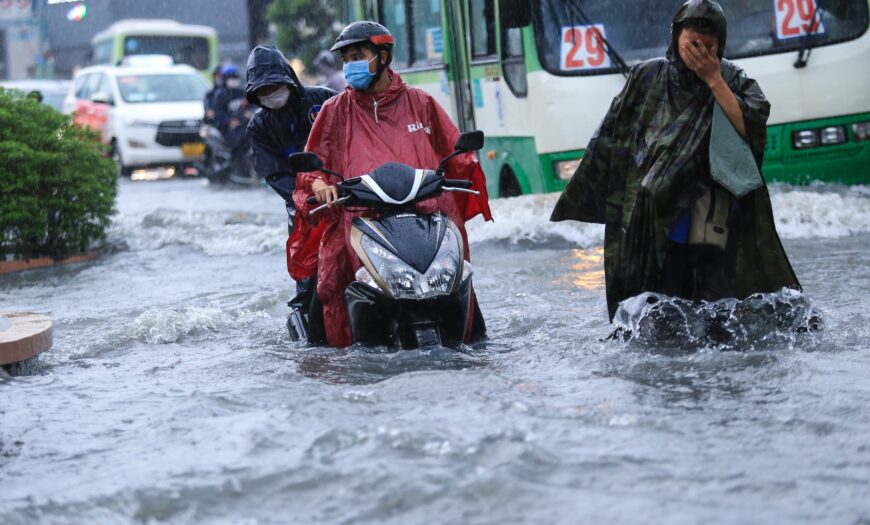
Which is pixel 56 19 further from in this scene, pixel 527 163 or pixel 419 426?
pixel 419 426

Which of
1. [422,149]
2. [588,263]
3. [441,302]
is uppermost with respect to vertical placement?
[422,149]

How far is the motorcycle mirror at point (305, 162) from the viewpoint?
5.70 metres

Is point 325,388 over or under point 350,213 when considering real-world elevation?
under

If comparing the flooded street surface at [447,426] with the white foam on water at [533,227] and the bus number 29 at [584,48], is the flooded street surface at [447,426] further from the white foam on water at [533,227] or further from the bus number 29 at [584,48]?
the bus number 29 at [584,48]

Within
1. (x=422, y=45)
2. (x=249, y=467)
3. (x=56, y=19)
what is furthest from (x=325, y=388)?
(x=56, y=19)

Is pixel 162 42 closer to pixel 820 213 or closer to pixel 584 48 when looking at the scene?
pixel 584 48

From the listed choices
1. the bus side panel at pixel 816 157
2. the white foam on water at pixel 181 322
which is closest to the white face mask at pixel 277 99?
the white foam on water at pixel 181 322

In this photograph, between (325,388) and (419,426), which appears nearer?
(419,426)

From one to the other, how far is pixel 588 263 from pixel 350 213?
13.2 ft

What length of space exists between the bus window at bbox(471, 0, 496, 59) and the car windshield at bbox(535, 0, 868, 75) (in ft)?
3.37

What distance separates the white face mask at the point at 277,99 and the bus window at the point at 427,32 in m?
6.63

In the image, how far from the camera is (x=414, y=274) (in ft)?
18.6

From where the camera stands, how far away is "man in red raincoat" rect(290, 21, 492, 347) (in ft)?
19.9

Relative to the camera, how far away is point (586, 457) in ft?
14.2
